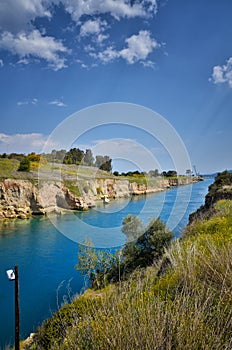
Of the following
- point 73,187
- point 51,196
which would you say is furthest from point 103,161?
point 73,187

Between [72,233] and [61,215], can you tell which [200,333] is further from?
[61,215]

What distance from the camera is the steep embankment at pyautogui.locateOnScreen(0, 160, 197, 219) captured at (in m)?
37.6

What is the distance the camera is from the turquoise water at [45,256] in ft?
49.6

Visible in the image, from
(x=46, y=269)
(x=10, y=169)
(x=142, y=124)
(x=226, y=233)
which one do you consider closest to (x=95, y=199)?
(x=10, y=169)

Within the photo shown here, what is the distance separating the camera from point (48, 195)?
40188 mm

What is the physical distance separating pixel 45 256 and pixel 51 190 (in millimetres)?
17190

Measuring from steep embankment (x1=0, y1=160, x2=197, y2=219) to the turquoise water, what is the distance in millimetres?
3033

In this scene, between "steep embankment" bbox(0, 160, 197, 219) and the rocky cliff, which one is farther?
the rocky cliff

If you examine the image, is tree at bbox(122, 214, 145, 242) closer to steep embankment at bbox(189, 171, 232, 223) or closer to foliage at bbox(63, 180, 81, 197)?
steep embankment at bbox(189, 171, 232, 223)

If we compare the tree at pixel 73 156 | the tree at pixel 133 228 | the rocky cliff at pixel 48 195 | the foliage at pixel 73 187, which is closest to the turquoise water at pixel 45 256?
the tree at pixel 133 228

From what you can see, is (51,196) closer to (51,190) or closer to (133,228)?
(51,190)

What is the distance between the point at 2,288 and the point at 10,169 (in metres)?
27.8

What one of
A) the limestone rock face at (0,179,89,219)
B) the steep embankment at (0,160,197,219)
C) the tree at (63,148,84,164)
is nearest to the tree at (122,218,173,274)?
the steep embankment at (0,160,197,219)

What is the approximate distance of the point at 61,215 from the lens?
39.2m
